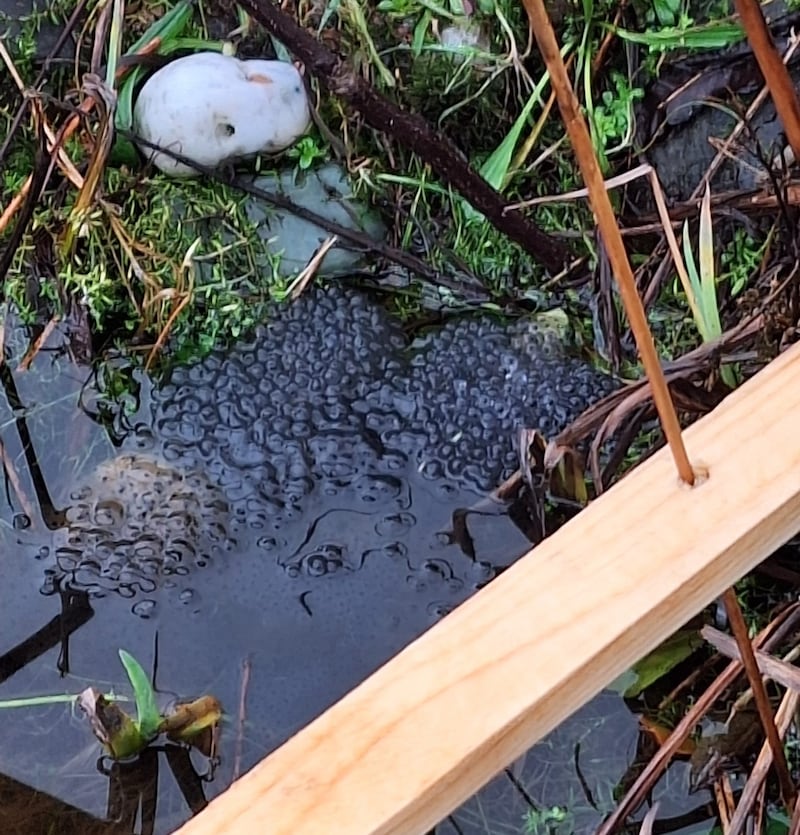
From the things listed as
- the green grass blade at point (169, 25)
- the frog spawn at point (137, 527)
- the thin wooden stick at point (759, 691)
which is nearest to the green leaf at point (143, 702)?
the frog spawn at point (137, 527)

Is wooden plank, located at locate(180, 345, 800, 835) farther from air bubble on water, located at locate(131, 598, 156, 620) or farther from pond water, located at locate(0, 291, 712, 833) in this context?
air bubble on water, located at locate(131, 598, 156, 620)

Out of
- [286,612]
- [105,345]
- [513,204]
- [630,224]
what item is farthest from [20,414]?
[630,224]

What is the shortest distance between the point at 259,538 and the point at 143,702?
26 centimetres

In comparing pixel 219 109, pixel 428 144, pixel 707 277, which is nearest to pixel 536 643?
pixel 707 277

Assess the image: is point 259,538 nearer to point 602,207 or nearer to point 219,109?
point 219,109

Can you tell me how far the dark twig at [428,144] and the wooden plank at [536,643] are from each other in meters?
0.63

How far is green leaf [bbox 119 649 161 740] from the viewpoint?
91cm

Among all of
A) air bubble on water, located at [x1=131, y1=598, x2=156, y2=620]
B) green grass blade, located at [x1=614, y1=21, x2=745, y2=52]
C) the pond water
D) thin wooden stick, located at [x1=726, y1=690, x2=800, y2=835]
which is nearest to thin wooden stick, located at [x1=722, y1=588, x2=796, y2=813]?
thin wooden stick, located at [x1=726, y1=690, x2=800, y2=835]

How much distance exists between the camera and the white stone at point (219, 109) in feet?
3.93

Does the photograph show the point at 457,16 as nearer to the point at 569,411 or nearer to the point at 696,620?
the point at 569,411

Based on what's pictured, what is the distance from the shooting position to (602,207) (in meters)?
0.51

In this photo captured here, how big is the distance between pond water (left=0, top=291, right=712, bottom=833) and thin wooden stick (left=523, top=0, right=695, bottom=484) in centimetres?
52

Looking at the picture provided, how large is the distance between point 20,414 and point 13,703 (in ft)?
1.23

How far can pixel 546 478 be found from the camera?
103cm
